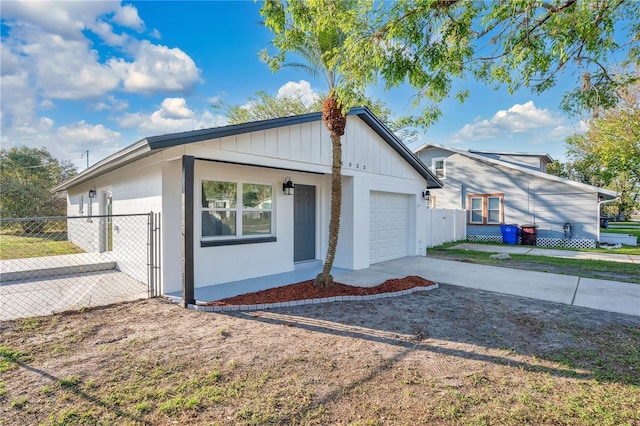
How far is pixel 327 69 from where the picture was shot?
20.1 feet

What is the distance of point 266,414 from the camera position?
257cm

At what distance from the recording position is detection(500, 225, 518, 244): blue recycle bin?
15.9 metres

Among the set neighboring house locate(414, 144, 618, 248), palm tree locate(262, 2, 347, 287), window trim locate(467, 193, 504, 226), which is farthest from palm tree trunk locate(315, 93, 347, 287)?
window trim locate(467, 193, 504, 226)

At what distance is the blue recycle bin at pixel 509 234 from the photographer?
1587 centimetres

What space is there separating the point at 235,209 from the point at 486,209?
49.7ft

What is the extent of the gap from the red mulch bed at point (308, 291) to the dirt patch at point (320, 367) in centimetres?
42

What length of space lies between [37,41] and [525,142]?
28.6m

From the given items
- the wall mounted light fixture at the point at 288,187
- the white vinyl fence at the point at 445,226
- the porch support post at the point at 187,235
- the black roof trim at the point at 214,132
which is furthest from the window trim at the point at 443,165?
the porch support post at the point at 187,235

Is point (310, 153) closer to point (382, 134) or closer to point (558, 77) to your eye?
point (382, 134)

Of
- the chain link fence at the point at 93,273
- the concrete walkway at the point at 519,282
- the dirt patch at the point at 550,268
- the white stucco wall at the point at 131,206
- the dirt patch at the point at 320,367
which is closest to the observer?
the dirt patch at the point at 320,367

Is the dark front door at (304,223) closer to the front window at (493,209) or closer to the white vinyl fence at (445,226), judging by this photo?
the white vinyl fence at (445,226)

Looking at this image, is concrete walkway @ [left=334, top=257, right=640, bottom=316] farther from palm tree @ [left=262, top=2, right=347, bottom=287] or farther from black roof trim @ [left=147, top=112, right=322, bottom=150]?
black roof trim @ [left=147, top=112, right=322, bottom=150]

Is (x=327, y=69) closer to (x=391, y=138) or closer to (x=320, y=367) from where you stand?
(x=391, y=138)

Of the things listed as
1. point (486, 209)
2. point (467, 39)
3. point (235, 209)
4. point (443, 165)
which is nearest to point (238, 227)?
point (235, 209)
